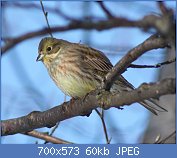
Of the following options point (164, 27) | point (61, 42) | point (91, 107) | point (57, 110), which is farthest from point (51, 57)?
point (164, 27)

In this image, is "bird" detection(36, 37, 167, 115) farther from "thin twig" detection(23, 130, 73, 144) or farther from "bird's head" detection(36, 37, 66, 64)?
"thin twig" detection(23, 130, 73, 144)

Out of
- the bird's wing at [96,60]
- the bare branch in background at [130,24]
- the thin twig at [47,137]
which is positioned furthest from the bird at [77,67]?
the bare branch in background at [130,24]

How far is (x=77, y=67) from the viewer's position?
4.50 metres

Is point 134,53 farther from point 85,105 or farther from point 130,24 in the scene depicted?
point 85,105

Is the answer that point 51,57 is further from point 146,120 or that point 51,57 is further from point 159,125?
point 146,120

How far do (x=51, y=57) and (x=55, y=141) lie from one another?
1543 mm

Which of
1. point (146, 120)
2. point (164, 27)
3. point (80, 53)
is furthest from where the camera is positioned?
point (146, 120)

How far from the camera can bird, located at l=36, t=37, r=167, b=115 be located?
13.9 feet

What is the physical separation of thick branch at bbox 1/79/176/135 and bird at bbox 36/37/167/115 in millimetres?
Answer: 739

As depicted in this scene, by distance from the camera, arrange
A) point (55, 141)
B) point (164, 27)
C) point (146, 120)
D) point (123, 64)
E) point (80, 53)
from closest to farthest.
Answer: point (164, 27), point (123, 64), point (55, 141), point (80, 53), point (146, 120)

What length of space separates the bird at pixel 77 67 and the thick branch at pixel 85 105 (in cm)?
74

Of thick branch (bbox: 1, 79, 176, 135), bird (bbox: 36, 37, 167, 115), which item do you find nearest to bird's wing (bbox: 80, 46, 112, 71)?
bird (bbox: 36, 37, 167, 115)

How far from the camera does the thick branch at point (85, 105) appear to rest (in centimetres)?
216

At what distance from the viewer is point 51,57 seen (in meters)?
4.76
